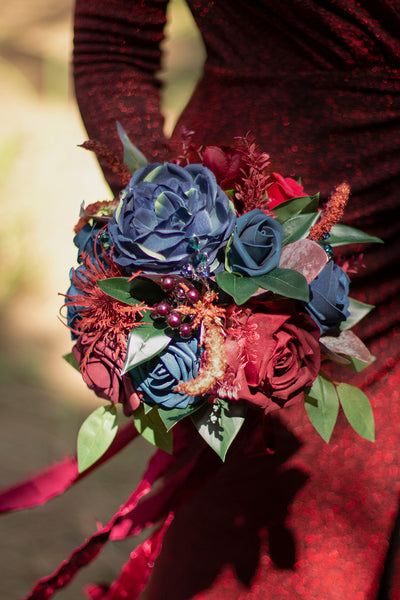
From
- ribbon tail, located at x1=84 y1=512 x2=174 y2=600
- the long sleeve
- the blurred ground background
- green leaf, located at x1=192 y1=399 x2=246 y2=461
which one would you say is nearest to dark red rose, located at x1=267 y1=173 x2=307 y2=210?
green leaf, located at x1=192 y1=399 x2=246 y2=461

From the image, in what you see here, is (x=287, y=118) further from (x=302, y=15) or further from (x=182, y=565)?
(x=182, y=565)

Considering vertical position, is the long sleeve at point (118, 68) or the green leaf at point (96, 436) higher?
the long sleeve at point (118, 68)

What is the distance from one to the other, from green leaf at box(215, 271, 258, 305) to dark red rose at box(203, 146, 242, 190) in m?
0.11

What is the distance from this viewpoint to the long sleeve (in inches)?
32.3

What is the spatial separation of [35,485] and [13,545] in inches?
26.4

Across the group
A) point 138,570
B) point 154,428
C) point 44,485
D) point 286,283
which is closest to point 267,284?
point 286,283

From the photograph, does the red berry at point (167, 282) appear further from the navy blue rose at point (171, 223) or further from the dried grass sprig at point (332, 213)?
the dried grass sprig at point (332, 213)

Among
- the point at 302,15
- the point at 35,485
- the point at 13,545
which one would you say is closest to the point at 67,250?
the point at 13,545

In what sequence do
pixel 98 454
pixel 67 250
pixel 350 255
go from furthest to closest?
pixel 67 250
pixel 350 255
pixel 98 454

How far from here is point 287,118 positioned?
29.0 inches

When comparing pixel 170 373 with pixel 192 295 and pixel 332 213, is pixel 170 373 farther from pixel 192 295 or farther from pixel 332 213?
pixel 332 213

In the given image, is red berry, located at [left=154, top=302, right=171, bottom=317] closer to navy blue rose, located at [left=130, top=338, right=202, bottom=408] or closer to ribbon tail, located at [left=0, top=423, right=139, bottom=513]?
navy blue rose, located at [left=130, top=338, right=202, bottom=408]

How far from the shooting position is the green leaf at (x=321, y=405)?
57 centimetres

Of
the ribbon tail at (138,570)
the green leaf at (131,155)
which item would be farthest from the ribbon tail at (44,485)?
the green leaf at (131,155)
